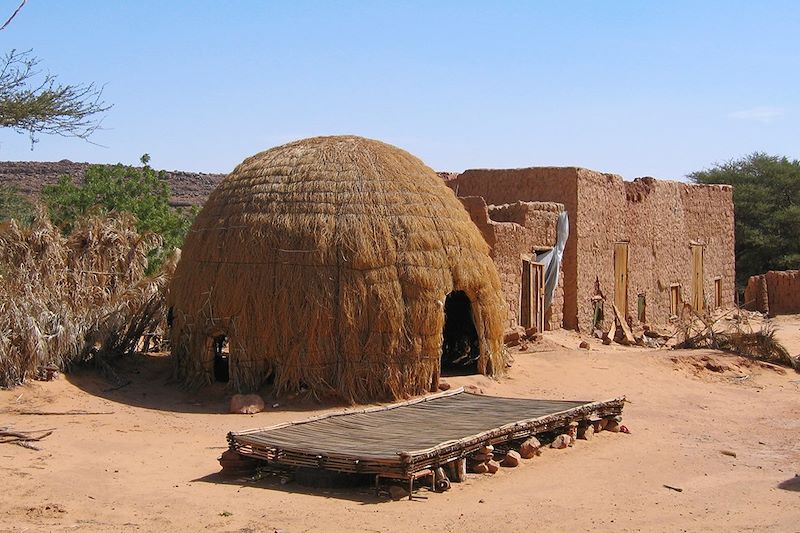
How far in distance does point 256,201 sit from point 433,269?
2.24 metres

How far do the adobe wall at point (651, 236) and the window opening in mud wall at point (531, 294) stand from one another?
3.69 feet

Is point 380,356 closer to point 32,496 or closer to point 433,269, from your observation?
point 433,269

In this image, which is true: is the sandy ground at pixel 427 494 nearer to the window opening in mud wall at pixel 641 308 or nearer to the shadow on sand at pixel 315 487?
the shadow on sand at pixel 315 487

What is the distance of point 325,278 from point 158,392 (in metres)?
2.62

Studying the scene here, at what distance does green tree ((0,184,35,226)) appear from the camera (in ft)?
73.6

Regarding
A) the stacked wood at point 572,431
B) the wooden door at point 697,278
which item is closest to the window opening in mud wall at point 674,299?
the wooden door at point 697,278

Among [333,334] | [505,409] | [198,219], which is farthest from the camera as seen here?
[198,219]

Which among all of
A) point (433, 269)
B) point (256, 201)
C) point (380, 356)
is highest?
Answer: point (256, 201)

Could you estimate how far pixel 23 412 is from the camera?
1004 centimetres

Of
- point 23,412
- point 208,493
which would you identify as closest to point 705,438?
point 208,493

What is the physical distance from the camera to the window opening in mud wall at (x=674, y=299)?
2048cm

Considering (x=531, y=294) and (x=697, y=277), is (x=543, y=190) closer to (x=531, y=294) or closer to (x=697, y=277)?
(x=531, y=294)

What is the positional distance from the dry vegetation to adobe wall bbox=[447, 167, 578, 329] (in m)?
6.02

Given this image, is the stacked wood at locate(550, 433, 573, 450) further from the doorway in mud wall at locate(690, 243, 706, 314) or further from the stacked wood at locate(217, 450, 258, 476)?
the doorway in mud wall at locate(690, 243, 706, 314)
